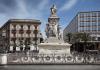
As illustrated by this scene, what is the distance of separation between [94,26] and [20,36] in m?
40.1

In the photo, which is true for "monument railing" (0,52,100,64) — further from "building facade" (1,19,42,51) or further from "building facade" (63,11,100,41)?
"building facade" (63,11,100,41)

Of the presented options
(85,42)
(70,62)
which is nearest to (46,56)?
(70,62)

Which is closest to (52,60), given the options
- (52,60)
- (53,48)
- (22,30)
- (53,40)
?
(52,60)

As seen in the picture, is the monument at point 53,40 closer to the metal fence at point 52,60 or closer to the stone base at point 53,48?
the stone base at point 53,48

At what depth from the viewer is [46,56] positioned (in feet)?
127

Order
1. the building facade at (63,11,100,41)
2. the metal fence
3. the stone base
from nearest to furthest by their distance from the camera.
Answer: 1. the metal fence
2. the stone base
3. the building facade at (63,11,100,41)

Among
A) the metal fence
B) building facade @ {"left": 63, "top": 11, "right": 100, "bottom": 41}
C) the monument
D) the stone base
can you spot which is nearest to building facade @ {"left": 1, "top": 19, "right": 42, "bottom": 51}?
building facade @ {"left": 63, "top": 11, "right": 100, "bottom": 41}

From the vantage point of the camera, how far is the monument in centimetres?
4578

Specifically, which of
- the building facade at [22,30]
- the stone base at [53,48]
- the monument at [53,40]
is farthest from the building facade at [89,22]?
the stone base at [53,48]

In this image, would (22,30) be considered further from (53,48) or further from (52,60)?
(52,60)

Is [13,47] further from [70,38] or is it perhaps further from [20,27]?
[70,38]

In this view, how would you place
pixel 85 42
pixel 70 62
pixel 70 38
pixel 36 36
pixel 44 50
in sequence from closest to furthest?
pixel 70 62
pixel 44 50
pixel 85 42
pixel 36 36
pixel 70 38

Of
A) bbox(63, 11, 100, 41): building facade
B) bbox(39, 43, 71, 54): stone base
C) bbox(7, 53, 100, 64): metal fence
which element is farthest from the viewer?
bbox(63, 11, 100, 41): building facade

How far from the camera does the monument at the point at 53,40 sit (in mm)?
45781
